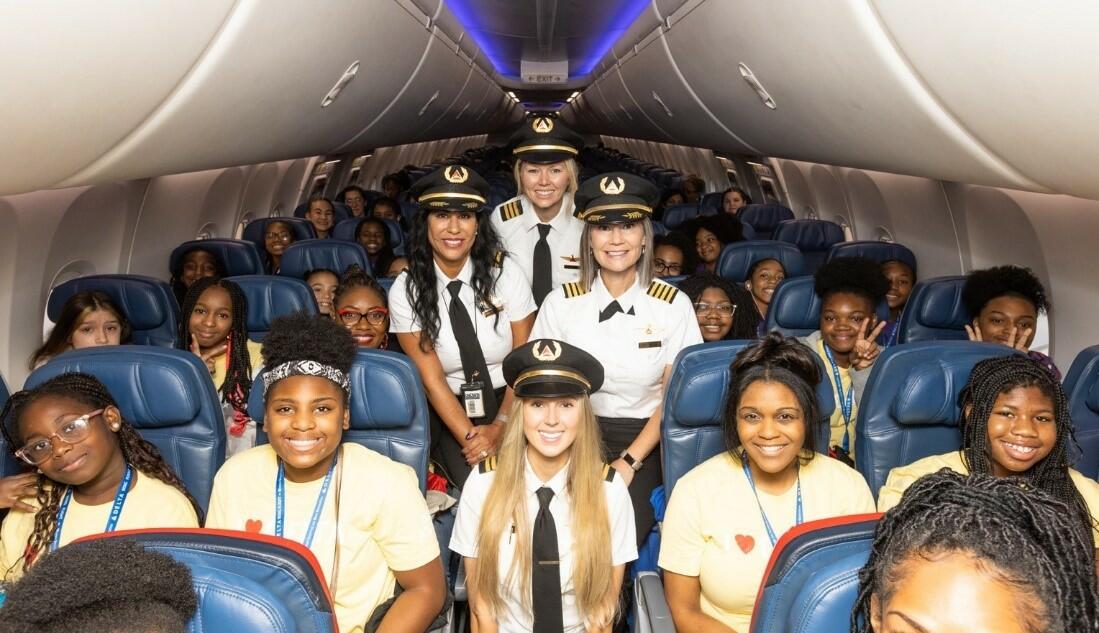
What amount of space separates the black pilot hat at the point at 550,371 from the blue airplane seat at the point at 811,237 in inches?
217

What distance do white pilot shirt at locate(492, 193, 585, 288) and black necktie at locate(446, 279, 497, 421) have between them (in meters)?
0.87

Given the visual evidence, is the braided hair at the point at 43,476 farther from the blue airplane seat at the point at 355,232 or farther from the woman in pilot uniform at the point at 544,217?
the blue airplane seat at the point at 355,232

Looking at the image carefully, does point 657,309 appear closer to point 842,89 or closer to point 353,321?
point 842,89

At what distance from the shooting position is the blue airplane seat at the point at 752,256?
5812mm

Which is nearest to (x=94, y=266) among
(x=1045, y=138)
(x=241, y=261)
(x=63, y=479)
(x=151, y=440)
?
(x=241, y=261)

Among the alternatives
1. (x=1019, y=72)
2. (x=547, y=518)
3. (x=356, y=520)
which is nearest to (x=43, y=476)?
(x=356, y=520)

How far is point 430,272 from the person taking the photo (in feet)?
11.9

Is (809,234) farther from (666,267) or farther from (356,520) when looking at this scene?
(356,520)

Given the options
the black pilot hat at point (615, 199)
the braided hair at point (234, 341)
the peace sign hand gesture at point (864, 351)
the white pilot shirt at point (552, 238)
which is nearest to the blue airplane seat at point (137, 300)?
the braided hair at point (234, 341)

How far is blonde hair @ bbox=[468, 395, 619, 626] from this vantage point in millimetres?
2473

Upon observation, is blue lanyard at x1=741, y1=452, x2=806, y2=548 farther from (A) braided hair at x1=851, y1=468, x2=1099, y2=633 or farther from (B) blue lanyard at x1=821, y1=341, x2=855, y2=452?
(B) blue lanyard at x1=821, y1=341, x2=855, y2=452

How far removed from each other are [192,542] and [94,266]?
177 inches

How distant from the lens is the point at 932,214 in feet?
20.4

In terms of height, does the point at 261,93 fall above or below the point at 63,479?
above
